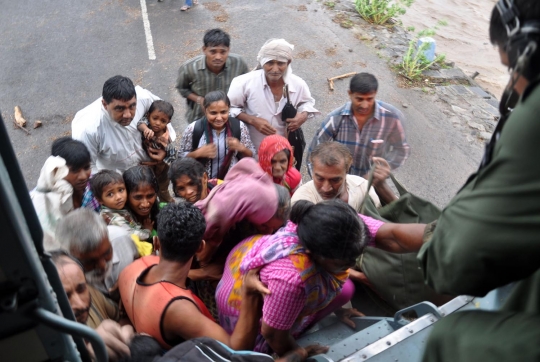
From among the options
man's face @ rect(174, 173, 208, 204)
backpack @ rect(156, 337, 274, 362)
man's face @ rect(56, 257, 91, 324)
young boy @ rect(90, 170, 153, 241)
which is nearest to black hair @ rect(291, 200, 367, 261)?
backpack @ rect(156, 337, 274, 362)

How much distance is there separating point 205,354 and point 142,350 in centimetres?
36

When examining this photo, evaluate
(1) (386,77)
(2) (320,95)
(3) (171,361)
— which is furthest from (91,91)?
(3) (171,361)

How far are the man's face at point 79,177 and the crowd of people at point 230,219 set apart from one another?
10mm

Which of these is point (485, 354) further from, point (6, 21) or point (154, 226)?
point (6, 21)

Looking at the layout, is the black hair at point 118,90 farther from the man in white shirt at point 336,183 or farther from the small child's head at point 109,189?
the man in white shirt at point 336,183

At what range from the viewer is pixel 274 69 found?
417cm

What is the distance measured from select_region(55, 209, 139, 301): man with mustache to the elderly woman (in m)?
0.78

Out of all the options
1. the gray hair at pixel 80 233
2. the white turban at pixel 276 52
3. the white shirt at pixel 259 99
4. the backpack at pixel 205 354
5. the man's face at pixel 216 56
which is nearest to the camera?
the backpack at pixel 205 354

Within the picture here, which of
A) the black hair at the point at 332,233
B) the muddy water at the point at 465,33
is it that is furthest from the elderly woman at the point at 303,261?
the muddy water at the point at 465,33

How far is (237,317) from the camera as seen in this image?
234 centimetres

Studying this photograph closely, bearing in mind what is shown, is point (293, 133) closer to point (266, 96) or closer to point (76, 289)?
point (266, 96)

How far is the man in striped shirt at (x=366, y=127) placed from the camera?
12.4 ft

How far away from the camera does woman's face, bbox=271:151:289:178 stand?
143 inches

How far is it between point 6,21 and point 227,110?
7808mm
